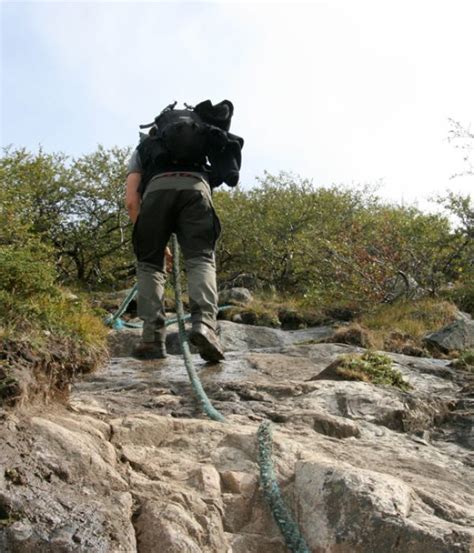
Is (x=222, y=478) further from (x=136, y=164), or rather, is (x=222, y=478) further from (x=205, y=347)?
(x=136, y=164)

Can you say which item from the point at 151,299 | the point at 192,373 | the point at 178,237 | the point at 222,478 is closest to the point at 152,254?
the point at 178,237

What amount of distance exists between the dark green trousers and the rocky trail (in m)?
1.37

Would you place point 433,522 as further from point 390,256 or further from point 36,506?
point 390,256

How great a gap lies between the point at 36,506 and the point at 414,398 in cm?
330

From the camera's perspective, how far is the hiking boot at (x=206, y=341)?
18.2 feet

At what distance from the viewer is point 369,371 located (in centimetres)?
558

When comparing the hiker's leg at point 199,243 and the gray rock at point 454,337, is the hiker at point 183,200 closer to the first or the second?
the hiker's leg at point 199,243

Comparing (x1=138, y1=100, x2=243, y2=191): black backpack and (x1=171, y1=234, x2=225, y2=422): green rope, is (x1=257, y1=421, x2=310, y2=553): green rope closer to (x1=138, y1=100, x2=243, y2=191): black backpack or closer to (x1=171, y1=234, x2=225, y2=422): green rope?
(x1=171, y1=234, x2=225, y2=422): green rope

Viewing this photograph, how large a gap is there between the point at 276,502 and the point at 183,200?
354 cm

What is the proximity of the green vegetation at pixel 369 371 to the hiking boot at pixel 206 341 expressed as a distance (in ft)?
3.57

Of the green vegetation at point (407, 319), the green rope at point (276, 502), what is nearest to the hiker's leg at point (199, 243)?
the green rope at point (276, 502)

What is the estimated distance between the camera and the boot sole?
5.61m

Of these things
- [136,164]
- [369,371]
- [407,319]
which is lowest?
[369,371]

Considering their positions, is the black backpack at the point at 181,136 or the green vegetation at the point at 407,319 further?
the green vegetation at the point at 407,319
